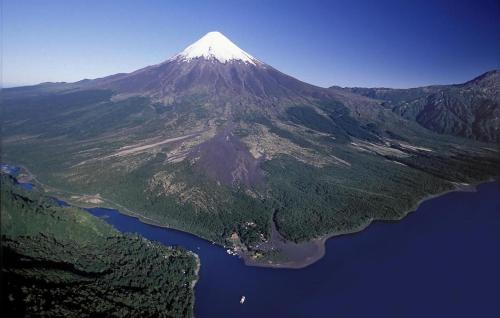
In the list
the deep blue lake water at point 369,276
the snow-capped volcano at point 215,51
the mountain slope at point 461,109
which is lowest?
the deep blue lake water at point 369,276

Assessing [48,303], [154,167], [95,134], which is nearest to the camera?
[48,303]

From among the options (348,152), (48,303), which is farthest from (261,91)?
(48,303)

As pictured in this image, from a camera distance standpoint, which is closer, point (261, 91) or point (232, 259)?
point (232, 259)

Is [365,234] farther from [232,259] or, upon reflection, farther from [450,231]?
[232,259]

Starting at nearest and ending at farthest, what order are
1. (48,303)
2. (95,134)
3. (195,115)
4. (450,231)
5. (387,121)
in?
(48,303) → (450,231) → (95,134) → (195,115) → (387,121)

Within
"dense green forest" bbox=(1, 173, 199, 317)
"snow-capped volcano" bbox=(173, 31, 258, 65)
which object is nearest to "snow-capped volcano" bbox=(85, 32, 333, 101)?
"snow-capped volcano" bbox=(173, 31, 258, 65)

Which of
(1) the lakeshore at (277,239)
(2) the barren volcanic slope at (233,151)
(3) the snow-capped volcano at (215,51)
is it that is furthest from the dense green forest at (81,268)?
(3) the snow-capped volcano at (215,51)

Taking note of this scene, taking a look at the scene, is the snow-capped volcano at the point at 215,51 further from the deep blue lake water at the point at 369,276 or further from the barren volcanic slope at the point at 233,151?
the deep blue lake water at the point at 369,276

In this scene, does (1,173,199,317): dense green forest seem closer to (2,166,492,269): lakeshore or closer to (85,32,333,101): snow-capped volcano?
(2,166,492,269): lakeshore
